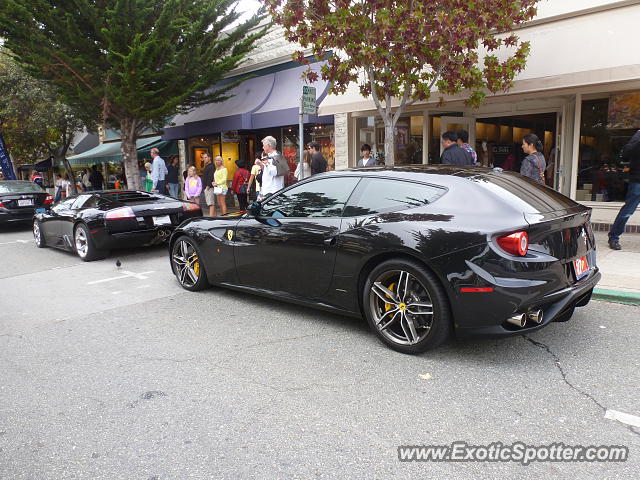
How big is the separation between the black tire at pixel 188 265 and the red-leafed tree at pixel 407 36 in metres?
4.27

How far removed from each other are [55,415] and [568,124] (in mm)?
10591

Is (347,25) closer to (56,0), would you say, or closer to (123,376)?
(123,376)

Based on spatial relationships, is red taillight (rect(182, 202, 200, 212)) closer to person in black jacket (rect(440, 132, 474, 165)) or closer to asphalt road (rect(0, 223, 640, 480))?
asphalt road (rect(0, 223, 640, 480))

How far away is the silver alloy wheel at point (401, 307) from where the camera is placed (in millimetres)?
3818

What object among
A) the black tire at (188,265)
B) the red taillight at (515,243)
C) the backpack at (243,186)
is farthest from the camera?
the backpack at (243,186)

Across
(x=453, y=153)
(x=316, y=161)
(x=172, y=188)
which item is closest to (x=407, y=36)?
(x=453, y=153)

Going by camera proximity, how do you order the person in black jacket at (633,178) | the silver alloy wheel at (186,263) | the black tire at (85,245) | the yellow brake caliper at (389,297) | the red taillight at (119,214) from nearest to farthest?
the yellow brake caliper at (389,297), the silver alloy wheel at (186,263), the person in black jacket at (633,178), the red taillight at (119,214), the black tire at (85,245)

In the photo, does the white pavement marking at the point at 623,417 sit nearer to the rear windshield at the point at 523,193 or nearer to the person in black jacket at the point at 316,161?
the rear windshield at the point at 523,193

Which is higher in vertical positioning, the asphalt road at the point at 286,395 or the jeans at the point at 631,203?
the jeans at the point at 631,203

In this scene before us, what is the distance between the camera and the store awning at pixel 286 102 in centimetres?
1354

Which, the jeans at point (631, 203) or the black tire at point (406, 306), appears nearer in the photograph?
the black tire at point (406, 306)

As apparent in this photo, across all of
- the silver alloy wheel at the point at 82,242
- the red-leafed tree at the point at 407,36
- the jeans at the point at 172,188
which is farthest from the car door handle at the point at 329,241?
the jeans at the point at 172,188

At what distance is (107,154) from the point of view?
21453 mm

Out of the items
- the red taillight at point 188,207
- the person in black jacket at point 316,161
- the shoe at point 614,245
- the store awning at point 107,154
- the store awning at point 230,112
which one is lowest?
the shoe at point 614,245
